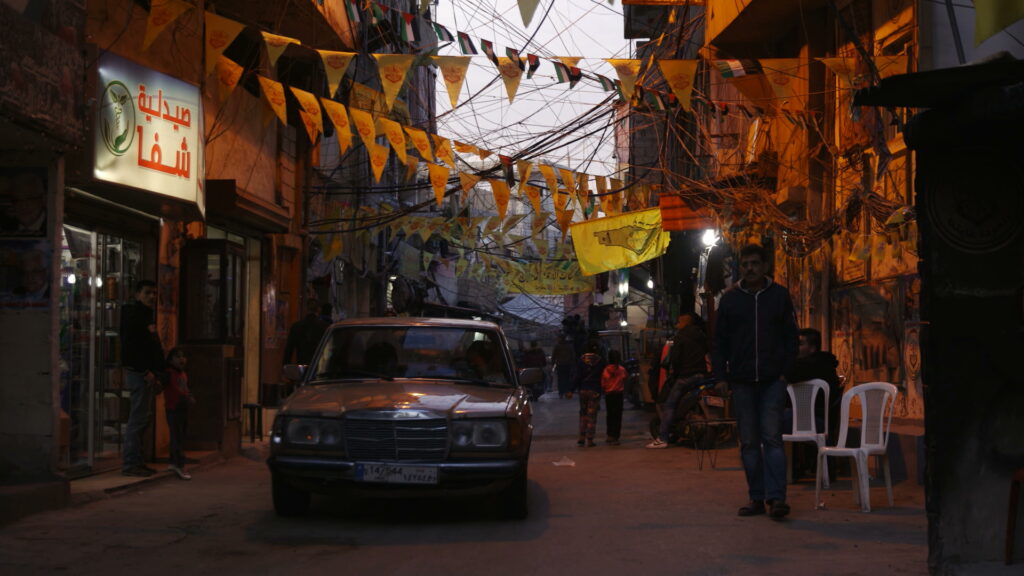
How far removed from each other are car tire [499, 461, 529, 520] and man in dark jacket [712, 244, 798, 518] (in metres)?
1.76

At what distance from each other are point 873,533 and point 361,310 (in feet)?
85.2

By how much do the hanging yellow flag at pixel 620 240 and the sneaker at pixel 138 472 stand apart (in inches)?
422

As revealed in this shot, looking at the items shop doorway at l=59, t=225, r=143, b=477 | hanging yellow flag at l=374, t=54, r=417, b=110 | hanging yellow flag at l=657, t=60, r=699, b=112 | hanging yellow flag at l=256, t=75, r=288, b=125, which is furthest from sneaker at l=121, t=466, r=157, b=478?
hanging yellow flag at l=657, t=60, r=699, b=112

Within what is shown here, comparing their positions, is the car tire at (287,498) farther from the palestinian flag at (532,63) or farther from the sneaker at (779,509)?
the palestinian flag at (532,63)

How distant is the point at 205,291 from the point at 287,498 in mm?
6003

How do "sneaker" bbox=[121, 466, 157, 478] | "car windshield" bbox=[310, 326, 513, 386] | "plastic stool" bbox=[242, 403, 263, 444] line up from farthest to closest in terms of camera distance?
"plastic stool" bbox=[242, 403, 263, 444], "sneaker" bbox=[121, 466, 157, 478], "car windshield" bbox=[310, 326, 513, 386]

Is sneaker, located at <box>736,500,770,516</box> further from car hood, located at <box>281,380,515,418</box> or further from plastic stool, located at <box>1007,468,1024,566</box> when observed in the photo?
plastic stool, located at <box>1007,468,1024,566</box>

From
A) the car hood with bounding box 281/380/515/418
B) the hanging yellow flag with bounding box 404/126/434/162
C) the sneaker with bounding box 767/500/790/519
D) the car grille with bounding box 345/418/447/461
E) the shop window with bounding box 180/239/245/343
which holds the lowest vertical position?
the sneaker with bounding box 767/500/790/519

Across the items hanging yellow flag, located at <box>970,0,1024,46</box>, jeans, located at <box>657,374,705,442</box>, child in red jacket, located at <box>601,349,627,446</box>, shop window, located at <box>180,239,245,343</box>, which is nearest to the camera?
hanging yellow flag, located at <box>970,0,1024,46</box>

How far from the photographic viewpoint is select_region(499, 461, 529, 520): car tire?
8547 millimetres

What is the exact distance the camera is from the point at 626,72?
12.6 metres

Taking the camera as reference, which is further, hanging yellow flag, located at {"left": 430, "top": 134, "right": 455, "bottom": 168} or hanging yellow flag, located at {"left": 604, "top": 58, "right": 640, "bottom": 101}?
hanging yellow flag, located at {"left": 430, "top": 134, "right": 455, "bottom": 168}

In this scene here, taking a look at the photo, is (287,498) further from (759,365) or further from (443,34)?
(443,34)

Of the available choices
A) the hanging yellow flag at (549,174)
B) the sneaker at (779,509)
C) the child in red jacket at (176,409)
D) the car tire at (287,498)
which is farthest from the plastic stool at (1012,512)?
the hanging yellow flag at (549,174)
